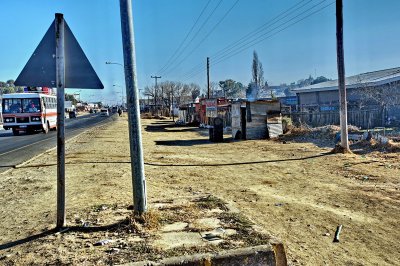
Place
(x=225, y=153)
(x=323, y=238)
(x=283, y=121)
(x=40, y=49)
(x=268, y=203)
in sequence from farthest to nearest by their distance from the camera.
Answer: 1. (x=283, y=121)
2. (x=225, y=153)
3. (x=268, y=203)
4. (x=323, y=238)
5. (x=40, y=49)

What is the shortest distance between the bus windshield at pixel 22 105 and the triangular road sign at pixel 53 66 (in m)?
24.4

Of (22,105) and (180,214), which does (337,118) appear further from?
(180,214)

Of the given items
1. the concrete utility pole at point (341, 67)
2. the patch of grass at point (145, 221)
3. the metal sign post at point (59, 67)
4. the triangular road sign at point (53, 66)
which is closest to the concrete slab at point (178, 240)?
the patch of grass at point (145, 221)

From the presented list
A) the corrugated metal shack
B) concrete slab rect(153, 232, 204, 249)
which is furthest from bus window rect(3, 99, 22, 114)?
concrete slab rect(153, 232, 204, 249)

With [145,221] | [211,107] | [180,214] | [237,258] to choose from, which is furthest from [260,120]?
[237,258]

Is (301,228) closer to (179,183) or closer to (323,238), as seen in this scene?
(323,238)

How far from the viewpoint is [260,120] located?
22.2 meters

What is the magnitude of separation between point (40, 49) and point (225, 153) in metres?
11.7

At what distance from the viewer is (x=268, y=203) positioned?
7262 millimetres

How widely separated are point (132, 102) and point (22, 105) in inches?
1009

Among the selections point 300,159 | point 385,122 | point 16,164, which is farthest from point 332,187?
point 385,122

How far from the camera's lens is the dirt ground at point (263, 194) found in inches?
192

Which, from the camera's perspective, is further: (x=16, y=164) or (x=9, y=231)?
(x=16, y=164)

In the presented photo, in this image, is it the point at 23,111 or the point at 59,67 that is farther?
the point at 23,111
